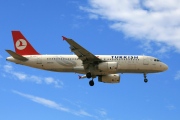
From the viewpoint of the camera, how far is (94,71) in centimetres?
5738

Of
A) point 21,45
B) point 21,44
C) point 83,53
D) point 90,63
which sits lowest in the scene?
point 90,63

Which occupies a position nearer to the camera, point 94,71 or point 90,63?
point 90,63

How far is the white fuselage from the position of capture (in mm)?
57719

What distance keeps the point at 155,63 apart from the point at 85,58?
1043 centimetres

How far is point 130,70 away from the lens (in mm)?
57812

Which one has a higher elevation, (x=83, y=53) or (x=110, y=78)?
(x=83, y=53)

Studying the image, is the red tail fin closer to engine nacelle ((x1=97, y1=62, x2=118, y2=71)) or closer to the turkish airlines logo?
the turkish airlines logo

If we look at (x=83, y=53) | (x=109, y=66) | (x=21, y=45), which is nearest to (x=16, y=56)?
(x=21, y=45)

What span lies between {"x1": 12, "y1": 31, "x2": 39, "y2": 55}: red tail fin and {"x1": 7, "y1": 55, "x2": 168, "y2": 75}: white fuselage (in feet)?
8.79

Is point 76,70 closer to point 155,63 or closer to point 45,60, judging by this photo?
point 45,60

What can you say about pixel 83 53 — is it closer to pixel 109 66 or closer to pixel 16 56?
pixel 109 66

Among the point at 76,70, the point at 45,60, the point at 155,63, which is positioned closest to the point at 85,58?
the point at 76,70

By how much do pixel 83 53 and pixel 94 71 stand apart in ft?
11.7

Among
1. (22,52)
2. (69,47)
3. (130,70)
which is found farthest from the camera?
(22,52)
